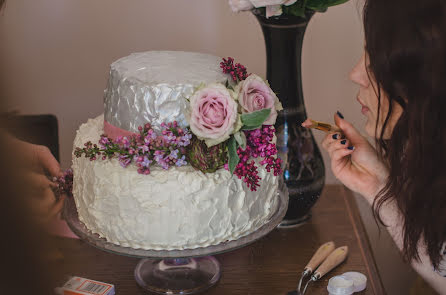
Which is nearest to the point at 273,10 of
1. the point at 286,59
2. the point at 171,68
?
the point at 286,59

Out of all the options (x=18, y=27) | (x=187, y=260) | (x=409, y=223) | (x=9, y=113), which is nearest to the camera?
(x=9, y=113)

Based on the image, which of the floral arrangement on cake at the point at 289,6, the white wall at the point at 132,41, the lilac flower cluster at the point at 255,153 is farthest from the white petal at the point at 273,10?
the white wall at the point at 132,41

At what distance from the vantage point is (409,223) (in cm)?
105

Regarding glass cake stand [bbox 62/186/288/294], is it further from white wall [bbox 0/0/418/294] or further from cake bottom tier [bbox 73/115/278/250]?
white wall [bbox 0/0/418/294]

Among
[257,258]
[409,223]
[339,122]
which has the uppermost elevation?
[339,122]

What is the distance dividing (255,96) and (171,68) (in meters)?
0.17

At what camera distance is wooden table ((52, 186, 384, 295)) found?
43.4 inches

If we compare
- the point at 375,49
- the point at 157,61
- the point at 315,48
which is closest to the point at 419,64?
the point at 375,49

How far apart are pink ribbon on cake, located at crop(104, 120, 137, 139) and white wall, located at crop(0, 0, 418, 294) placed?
0.68 meters

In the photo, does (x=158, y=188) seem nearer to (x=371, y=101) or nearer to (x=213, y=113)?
(x=213, y=113)

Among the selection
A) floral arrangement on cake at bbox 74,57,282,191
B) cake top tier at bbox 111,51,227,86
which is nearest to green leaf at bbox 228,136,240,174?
floral arrangement on cake at bbox 74,57,282,191

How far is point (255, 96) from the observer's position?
92 cm

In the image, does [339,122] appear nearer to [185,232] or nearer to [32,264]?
[185,232]

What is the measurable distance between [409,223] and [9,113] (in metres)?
0.96
